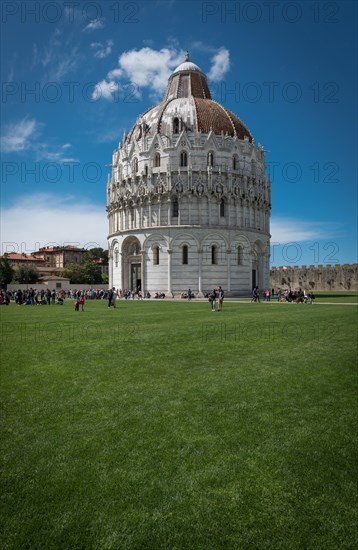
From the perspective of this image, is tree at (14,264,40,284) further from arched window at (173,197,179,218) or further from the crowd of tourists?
arched window at (173,197,179,218)

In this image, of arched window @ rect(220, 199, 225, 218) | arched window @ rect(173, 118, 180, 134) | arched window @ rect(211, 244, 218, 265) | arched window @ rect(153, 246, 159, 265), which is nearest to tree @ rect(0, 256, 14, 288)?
arched window @ rect(153, 246, 159, 265)

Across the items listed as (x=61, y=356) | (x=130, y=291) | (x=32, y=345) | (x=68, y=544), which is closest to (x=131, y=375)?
(x=61, y=356)

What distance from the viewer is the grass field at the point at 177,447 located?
19.9 feet

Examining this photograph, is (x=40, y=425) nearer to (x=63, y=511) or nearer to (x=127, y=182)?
(x=63, y=511)

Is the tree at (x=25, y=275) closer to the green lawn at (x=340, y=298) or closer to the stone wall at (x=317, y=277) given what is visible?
the stone wall at (x=317, y=277)

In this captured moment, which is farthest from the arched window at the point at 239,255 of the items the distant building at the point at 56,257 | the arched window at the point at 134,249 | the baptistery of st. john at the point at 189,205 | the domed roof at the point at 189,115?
the distant building at the point at 56,257

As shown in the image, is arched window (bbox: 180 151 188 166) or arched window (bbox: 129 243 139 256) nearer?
arched window (bbox: 180 151 188 166)

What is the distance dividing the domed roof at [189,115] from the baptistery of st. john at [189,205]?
0.61 ft

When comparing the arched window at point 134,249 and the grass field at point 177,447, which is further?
the arched window at point 134,249

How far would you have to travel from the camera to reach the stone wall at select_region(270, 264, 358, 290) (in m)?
83.2

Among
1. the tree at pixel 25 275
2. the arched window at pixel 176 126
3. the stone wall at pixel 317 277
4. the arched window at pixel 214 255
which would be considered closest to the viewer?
the arched window at pixel 214 255

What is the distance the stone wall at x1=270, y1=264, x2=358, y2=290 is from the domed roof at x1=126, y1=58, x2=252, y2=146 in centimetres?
3527

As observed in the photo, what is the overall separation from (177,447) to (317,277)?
85.3 metres

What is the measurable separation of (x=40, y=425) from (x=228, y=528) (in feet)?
15.7
